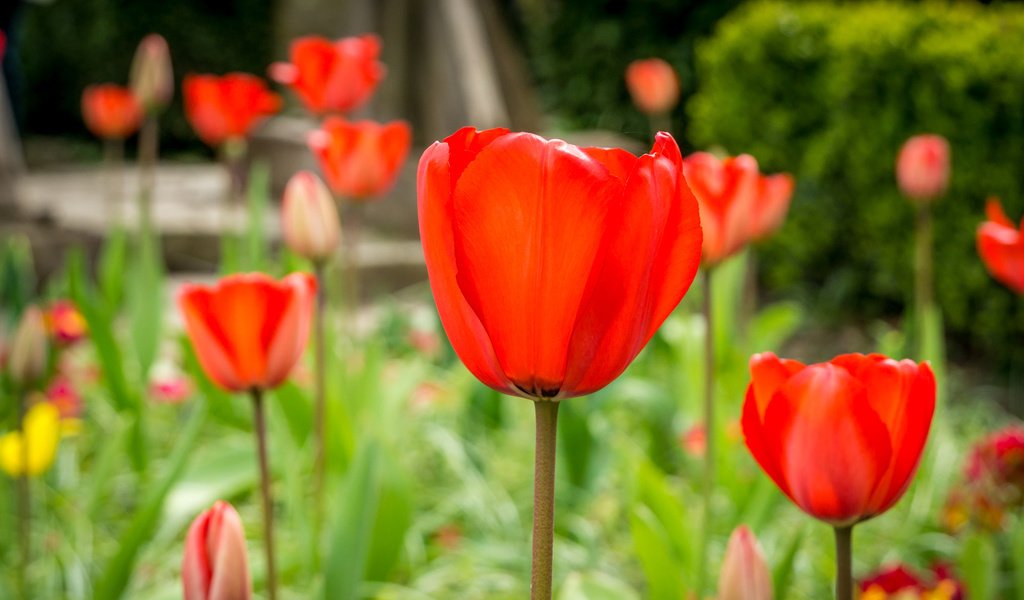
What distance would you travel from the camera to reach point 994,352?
4355 mm

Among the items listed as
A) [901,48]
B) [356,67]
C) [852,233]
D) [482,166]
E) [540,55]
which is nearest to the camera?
[482,166]

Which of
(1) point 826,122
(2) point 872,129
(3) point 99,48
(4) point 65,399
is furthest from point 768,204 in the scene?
(3) point 99,48

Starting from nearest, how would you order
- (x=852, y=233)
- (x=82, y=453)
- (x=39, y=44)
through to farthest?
(x=82, y=453)
(x=852, y=233)
(x=39, y=44)

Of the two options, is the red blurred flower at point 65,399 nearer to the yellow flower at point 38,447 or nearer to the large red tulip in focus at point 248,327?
the yellow flower at point 38,447

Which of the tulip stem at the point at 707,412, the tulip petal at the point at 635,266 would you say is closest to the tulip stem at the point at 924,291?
the tulip stem at the point at 707,412

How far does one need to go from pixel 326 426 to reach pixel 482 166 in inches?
53.2

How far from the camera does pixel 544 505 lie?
60 centimetres

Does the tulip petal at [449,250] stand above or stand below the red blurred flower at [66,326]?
above

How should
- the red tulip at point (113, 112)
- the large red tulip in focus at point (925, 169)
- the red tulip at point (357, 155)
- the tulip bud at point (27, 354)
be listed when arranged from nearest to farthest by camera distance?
the tulip bud at point (27, 354) → the red tulip at point (357, 155) → the large red tulip in focus at point (925, 169) → the red tulip at point (113, 112)

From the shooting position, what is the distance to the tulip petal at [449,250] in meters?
0.62

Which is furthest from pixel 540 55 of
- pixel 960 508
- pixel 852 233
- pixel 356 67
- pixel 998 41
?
pixel 960 508

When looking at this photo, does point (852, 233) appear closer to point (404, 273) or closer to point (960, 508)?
point (404, 273)

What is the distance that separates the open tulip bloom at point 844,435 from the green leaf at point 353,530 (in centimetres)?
69

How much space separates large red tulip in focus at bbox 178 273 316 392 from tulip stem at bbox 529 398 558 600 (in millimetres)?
594
